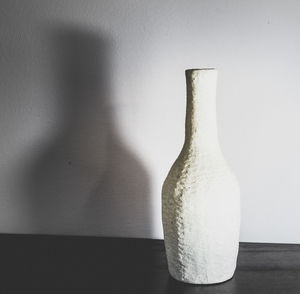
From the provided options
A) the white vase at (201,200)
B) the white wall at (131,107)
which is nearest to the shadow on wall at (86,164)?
the white wall at (131,107)

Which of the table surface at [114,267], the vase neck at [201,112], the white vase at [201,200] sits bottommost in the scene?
the table surface at [114,267]

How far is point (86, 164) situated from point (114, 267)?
281 millimetres

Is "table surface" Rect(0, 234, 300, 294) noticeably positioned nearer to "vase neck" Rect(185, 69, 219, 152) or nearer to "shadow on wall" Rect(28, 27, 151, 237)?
"shadow on wall" Rect(28, 27, 151, 237)

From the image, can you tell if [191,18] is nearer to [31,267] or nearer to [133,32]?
[133,32]

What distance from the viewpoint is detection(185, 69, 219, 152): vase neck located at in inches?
36.2

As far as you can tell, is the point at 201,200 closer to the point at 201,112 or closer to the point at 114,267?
the point at 201,112

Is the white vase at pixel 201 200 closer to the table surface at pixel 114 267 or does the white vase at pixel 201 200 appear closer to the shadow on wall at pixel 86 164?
the table surface at pixel 114 267

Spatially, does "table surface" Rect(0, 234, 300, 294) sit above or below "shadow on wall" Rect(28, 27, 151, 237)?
below

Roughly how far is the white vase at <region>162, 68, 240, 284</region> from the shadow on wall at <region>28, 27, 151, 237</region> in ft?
0.86

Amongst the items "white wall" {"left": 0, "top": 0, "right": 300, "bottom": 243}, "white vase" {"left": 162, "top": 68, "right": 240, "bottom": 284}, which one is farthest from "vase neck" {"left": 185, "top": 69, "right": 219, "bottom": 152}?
"white wall" {"left": 0, "top": 0, "right": 300, "bottom": 243}

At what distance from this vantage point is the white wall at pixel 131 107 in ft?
3.65

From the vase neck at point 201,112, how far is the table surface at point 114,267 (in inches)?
11.1

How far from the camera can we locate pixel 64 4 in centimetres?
116

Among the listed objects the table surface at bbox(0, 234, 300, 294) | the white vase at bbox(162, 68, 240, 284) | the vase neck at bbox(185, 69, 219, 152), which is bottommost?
the table surface at bbox(0, 234, 300, 294)
